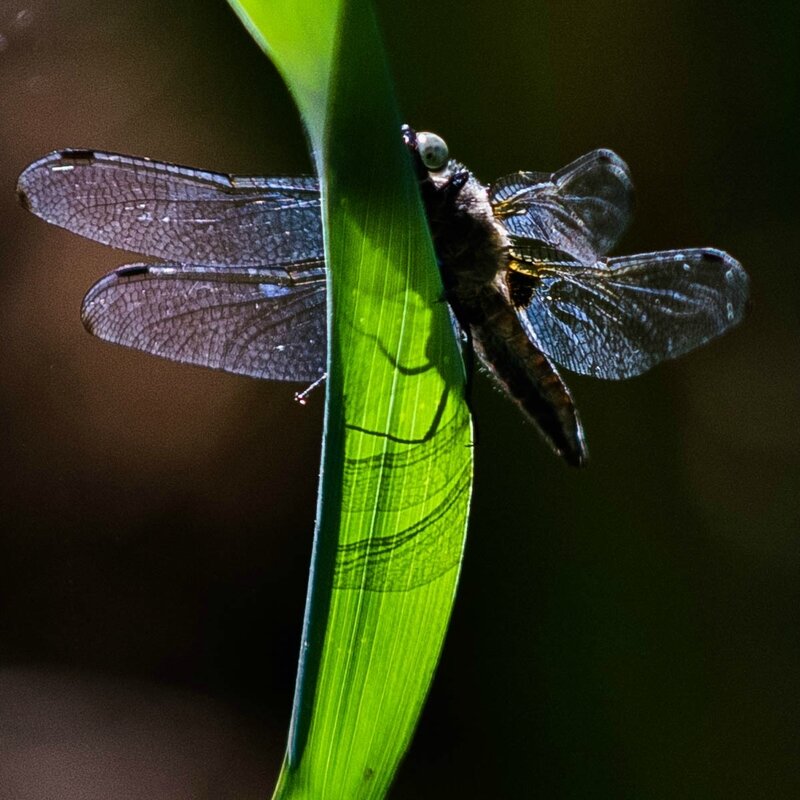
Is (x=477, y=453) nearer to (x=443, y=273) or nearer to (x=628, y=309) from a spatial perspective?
(x=628, y=309)

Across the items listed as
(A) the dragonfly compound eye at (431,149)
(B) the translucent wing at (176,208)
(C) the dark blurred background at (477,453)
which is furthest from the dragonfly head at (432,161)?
A: (C) the dark blurred background at (477,453)

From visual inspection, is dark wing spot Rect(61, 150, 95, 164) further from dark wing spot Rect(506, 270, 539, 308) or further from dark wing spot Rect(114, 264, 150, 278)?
dark wing spot Rect(506, 270, 539, 308)

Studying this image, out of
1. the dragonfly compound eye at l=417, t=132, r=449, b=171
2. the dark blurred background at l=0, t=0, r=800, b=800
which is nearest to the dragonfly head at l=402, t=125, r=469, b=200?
the dragonfly compound eye at l=417, t=132, r=449, b=171

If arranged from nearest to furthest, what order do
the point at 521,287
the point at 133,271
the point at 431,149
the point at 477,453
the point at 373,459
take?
the point at 373,459
the point at 431,149
the point at 133,271
the point at 521,287
the point at 477,453

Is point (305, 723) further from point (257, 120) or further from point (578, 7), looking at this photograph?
point (578, 7)

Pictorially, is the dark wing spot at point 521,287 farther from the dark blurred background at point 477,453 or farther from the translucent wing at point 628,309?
the dark blurred background at point 477,453

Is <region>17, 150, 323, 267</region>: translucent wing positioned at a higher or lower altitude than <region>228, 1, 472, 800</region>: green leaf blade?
higher

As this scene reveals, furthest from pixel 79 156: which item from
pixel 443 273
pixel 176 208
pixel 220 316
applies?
pixel 443 273

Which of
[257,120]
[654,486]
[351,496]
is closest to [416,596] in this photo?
[351,496]
